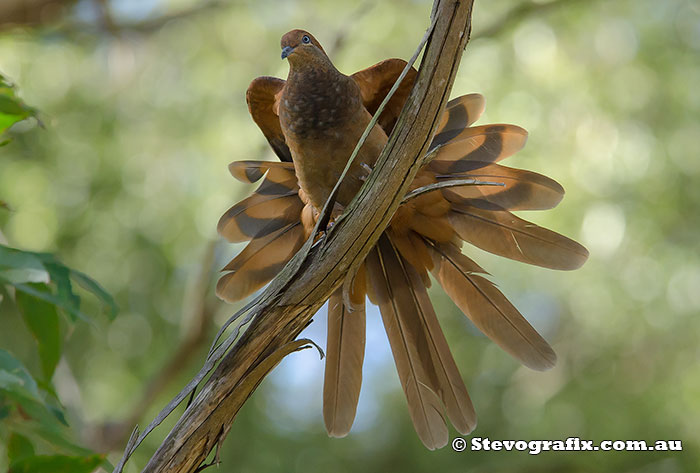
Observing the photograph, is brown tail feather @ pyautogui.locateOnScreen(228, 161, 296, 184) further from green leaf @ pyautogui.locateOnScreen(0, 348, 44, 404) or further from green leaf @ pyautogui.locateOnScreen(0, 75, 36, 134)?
green leaf @ pyautogui.locateOnScreen(0, 348, 44, 404)

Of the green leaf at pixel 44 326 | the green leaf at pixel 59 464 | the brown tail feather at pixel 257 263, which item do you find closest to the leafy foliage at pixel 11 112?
the green leaf at pixel 44 326

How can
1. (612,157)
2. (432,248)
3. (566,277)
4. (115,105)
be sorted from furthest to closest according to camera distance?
(115,105) → (566,277) → (612,157) → (432,248)

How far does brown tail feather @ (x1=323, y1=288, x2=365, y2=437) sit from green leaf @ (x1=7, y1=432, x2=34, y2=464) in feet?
2.47

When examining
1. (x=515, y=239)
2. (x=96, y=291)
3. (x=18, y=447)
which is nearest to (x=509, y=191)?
(x=515, y=239)

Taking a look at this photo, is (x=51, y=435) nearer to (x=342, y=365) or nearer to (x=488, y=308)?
(x=342, y=365)

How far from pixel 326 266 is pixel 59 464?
29.4 inches

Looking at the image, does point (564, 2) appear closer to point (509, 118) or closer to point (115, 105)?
point (509, 118)

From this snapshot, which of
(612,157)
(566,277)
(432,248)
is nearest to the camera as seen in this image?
(432,248)

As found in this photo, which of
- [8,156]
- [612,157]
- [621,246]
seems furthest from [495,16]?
[8,156]

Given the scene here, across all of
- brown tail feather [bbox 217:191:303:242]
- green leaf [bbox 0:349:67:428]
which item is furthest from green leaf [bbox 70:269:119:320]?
brown tail feather [bbox 217:191:303:242]

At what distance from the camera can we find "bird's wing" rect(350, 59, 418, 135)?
2.13 metres

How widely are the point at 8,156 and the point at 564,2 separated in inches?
134

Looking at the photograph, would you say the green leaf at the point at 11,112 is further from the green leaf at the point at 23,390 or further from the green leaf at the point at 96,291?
the green leaf at the point at 23,390

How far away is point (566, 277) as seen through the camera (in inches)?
155
